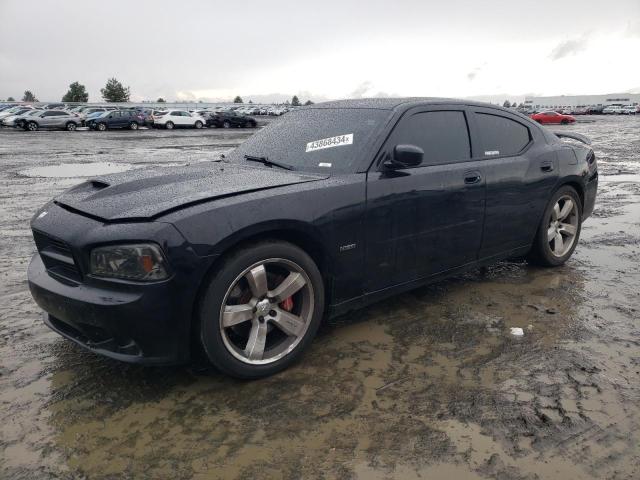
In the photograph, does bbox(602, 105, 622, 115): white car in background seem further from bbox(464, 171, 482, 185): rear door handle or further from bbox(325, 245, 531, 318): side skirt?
bbox(464, 171, 482, 185): rear door handle

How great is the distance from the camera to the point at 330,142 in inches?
145

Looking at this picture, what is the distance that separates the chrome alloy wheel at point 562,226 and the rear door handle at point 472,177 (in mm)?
1289

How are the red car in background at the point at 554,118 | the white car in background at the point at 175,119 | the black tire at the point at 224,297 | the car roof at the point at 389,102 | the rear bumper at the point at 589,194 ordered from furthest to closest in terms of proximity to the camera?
the red car in background at the point at 554,118 → the white car in background at the point at 175,119 → the rear bumper at the point at 589,194 → the car roof at the point at 389,102 → the black tire at the point at 224,297

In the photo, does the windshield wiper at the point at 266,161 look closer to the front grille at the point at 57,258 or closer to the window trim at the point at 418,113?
the window trim at the point at 418,113

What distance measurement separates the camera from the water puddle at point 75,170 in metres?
12.3

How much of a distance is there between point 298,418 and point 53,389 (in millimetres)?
1435

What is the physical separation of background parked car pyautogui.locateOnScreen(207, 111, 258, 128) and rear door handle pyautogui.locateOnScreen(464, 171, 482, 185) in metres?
38.3

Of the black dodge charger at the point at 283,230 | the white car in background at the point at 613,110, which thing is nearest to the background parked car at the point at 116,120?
the black dodge charger at the point at 283,230

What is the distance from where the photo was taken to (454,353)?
3.33m

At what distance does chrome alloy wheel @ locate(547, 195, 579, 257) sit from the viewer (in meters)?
4.96

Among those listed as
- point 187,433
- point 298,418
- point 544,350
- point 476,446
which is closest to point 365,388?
point 298,418

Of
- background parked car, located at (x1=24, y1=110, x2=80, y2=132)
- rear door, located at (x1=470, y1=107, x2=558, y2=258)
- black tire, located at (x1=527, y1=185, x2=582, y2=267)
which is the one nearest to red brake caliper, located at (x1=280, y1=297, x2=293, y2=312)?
rear door, located at (x1=470, y1=107, x2=558, y2=258)

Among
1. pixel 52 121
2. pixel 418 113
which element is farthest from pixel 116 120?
pixel 418 113

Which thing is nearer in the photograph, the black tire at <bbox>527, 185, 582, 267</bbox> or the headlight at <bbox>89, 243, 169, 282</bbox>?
the headlight at <bbox>89, 243, 169, 282</bbox>
